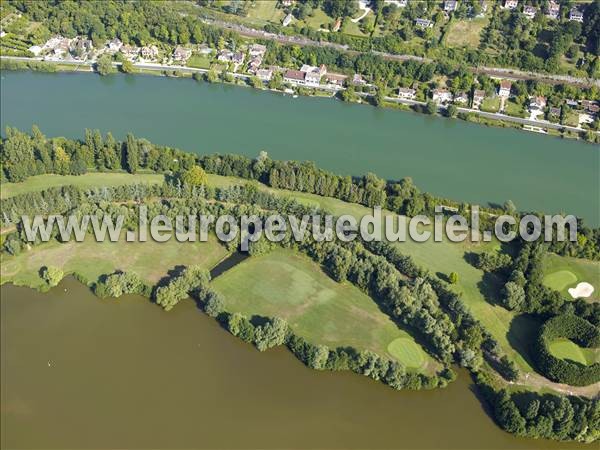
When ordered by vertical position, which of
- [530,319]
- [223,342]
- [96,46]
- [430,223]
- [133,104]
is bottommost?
[223,342]

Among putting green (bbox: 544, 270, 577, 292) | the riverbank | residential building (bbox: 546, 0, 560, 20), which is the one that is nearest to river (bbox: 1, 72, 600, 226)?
the riverbank

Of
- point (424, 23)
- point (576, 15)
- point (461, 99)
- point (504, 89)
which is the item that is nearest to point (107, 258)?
point (461, 99)

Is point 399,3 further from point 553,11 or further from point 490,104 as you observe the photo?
point 490,104

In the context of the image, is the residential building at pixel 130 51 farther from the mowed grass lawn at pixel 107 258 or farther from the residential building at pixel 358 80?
the mowed grass lawn at pixel 107 258

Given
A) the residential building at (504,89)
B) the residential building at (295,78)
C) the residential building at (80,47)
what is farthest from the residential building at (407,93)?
the residential building at (80,47)

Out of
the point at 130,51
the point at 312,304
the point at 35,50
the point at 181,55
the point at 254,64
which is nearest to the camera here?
the point at 312,304

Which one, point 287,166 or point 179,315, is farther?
point 287,166

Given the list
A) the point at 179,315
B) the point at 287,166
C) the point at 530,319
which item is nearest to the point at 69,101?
the point at 287,166

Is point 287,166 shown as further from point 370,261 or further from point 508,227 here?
point 508,227
